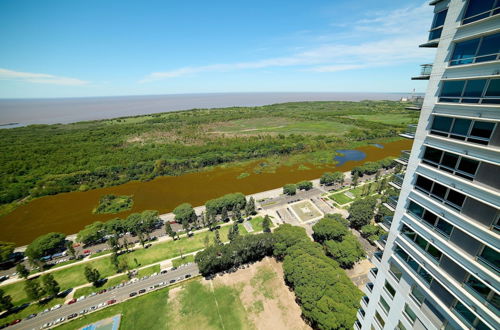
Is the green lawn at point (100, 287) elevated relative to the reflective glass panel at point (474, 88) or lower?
lower

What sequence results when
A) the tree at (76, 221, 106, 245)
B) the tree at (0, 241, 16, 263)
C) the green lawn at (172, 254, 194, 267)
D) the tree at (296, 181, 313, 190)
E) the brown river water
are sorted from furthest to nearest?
the tree at (296, 181, 313, 190), the brown river water, the tree at (76, 221, 106, 245), the tree at (0, 241, 16, 263), the green lawn at (172, 254, 194, 267)

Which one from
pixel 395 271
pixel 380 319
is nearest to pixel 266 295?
pixel 380 319

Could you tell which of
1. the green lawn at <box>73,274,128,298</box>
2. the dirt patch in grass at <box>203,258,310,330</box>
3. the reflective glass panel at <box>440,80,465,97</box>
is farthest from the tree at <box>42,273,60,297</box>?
the reflective glass panel at <box>440,80,465,97</box>

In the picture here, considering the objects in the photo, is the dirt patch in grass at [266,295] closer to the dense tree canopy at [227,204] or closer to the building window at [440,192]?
the dense tree canopy at [227,204]

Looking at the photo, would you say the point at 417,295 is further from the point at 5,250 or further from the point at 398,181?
the point at 5,250

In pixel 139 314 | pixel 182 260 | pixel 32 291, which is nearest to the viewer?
pixel 139 314

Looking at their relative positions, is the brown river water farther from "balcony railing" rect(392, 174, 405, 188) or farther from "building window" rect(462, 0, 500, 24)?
"building window" rect(462, 0, 500, 24)

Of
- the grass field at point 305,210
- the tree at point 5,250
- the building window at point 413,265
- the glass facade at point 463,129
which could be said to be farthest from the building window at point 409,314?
the tree at point 5,250
